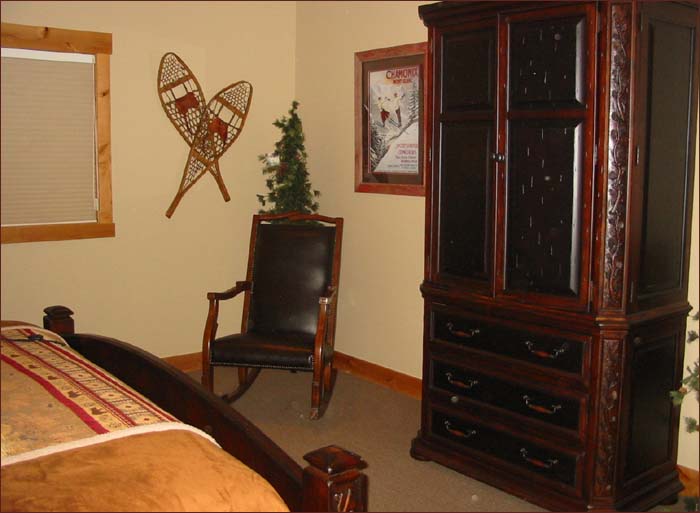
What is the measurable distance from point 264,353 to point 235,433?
6.18 ft

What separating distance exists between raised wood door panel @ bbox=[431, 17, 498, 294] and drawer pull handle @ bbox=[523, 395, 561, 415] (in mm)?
428

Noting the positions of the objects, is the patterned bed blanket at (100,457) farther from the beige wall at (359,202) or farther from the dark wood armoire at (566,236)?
the beige wall at (359,202)

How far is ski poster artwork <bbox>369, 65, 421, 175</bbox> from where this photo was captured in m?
3.90

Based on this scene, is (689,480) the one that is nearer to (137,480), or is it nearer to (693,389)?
(693,389)

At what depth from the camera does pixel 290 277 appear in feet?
12.8

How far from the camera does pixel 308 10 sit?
14.8ft

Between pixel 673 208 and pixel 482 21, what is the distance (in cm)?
98

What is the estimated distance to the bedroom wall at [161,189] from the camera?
3737 millimetres

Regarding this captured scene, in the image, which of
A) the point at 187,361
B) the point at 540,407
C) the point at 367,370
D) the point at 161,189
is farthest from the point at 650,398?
the point at 161,189

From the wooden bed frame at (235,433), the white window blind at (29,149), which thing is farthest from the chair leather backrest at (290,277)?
the wooden bed frame at (235,433)

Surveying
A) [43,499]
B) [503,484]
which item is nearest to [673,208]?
[503,484]

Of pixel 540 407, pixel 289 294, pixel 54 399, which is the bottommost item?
pixel 540 407

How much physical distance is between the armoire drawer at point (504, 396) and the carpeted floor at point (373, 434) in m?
0.34

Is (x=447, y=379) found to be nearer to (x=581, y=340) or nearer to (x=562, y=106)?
(x=581, y=340)
